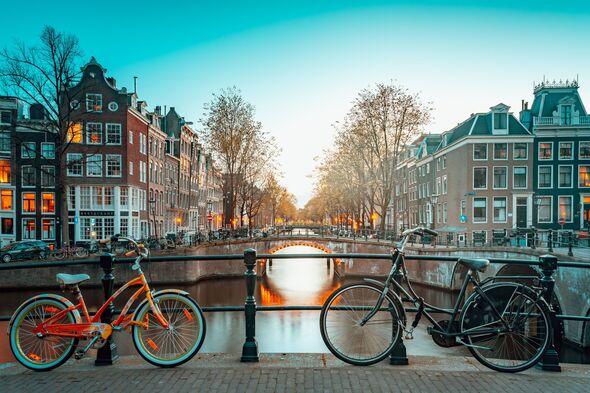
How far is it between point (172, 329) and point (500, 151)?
40531 mm

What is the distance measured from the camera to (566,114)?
39.4 m

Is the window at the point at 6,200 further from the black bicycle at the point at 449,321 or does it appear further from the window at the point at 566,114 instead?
the window at the point at 566,114

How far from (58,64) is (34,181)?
50.8 feet

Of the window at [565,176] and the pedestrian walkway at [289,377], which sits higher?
the window at [565,176]

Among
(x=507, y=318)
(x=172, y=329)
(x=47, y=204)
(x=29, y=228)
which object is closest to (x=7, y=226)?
(x=29, y=228)

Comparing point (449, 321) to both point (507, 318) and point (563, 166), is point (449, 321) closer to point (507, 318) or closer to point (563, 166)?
point (507, 318)

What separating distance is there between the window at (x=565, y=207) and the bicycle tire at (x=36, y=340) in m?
43.0

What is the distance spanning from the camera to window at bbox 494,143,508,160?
1550 inches

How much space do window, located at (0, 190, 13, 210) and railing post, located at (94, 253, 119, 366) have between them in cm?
4191

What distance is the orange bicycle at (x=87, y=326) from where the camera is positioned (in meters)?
4.33

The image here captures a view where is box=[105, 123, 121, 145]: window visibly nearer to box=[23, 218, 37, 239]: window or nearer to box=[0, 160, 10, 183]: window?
box=[0, 160, 10, 183]: window

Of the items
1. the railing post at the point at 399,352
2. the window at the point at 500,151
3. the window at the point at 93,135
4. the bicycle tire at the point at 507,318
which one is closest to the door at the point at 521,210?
the window at the point at 500,151

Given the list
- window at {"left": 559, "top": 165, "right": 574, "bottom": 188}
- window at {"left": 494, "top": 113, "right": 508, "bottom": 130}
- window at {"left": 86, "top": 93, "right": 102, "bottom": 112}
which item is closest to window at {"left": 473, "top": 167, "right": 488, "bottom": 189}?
window at {"left": 494, "top": 113, "right": 508, "bottom": 130}

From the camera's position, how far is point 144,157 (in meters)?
44.4
